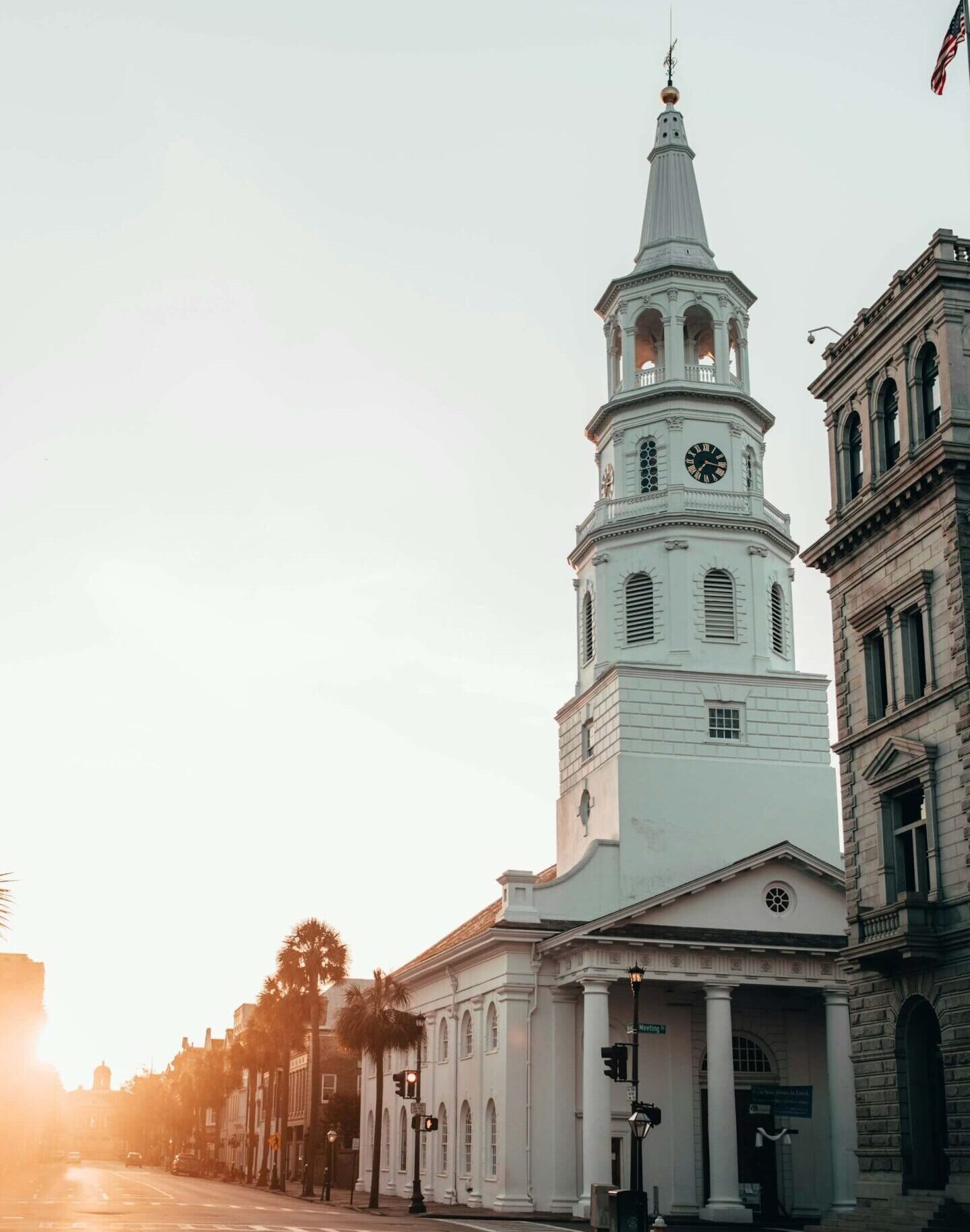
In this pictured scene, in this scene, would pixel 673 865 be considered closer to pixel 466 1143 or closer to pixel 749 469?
pixel 466 1143

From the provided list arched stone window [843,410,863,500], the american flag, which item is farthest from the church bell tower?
the american flag

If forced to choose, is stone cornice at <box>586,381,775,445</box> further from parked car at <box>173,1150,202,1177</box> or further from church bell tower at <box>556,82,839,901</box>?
parked car at <box>173,1150,202,1177</box>

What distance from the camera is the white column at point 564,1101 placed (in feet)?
163

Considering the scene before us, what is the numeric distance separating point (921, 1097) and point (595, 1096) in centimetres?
1777

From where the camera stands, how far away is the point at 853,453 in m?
35.8

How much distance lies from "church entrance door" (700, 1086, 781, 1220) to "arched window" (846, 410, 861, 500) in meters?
21.9

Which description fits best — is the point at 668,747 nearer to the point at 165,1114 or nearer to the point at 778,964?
the point at 778,964

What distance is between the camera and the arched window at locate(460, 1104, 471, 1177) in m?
55.3

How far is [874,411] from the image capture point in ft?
113

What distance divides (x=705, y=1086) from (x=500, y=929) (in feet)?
27.9

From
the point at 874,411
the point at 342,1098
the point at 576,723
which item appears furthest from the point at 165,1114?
the point at 874,411

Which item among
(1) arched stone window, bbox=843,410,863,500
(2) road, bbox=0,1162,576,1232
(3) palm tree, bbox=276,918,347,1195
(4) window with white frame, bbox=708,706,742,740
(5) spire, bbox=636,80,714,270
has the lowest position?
(2) road, bbox=0,1162,576,1232

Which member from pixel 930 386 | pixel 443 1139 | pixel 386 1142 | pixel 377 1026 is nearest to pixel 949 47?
pixel 930 386

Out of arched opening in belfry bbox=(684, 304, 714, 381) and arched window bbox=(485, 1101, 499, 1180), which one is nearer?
arched window bbox=(485, 1101, 499, 1180)
